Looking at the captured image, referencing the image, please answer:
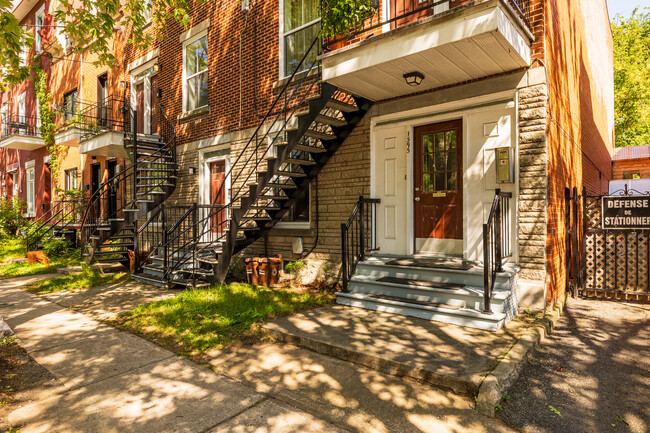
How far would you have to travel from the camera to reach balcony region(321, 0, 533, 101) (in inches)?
176

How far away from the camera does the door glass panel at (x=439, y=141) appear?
633cm

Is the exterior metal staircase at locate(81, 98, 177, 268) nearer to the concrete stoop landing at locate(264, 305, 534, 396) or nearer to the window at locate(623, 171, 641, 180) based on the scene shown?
the concrete stoop landing at locate(264, 305, 534, 396)

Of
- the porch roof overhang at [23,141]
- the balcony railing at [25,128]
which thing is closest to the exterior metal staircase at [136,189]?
the porch roof overhang at [23,141]

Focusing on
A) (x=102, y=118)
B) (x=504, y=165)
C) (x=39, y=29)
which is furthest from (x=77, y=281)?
(x=39, y=29)

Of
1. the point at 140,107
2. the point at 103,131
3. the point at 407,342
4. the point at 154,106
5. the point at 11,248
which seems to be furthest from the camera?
the point at 11,248

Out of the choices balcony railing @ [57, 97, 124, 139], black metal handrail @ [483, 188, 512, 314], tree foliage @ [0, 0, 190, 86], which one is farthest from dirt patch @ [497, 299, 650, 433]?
balcony railing @ [57, 97, 124, 139]

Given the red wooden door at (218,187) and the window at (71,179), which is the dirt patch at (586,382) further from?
the window at (71,179)

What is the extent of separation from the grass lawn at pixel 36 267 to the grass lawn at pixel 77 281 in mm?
1619

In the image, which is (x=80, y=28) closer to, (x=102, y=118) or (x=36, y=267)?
(x=102, y=118)

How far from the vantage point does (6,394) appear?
334 cm

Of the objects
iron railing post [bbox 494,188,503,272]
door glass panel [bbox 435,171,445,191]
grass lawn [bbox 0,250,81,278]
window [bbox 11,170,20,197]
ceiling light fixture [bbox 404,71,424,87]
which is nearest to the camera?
iron railing post [bbox 494,188,503,272]

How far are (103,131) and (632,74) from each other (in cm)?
2693

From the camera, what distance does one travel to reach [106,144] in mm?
10867

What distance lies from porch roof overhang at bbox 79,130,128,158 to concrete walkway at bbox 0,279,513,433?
25.5 feet
